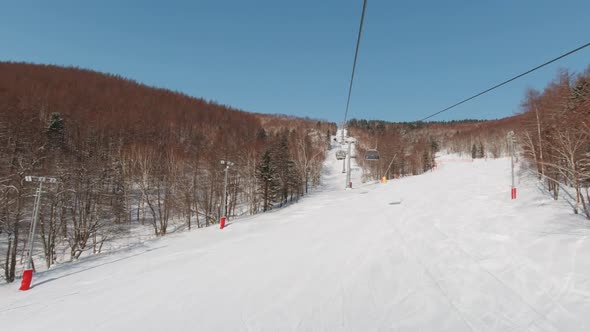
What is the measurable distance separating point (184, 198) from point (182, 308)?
29881 mm

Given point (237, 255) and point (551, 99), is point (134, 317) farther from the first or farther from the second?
point (551, 99)

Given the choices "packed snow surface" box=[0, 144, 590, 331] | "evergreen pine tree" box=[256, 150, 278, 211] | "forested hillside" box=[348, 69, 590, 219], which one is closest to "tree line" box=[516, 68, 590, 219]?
"forested hillside" box=[348, 69, 590, 219]

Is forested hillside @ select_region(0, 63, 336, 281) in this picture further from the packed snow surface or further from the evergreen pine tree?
the packed snow surface

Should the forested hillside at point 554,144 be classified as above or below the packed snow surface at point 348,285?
above

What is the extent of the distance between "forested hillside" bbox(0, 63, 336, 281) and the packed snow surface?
11359 mm

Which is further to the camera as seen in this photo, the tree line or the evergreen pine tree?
the evergreen pine tree

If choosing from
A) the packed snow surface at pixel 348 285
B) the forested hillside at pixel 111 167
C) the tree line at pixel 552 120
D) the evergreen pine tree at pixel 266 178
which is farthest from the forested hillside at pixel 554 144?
the forested hillside at pixel 111 167

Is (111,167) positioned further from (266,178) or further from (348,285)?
(348,285)

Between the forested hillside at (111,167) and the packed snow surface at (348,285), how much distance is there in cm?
1136

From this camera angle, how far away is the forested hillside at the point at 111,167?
1938 cm

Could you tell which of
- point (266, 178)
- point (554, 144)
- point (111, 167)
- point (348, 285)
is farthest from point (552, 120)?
point (111, 167)

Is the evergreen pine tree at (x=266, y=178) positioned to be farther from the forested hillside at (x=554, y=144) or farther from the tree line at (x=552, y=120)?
the tree line at (x=552, y=120)

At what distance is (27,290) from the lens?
8.40m

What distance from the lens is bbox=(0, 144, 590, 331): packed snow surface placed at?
4.34 metres
